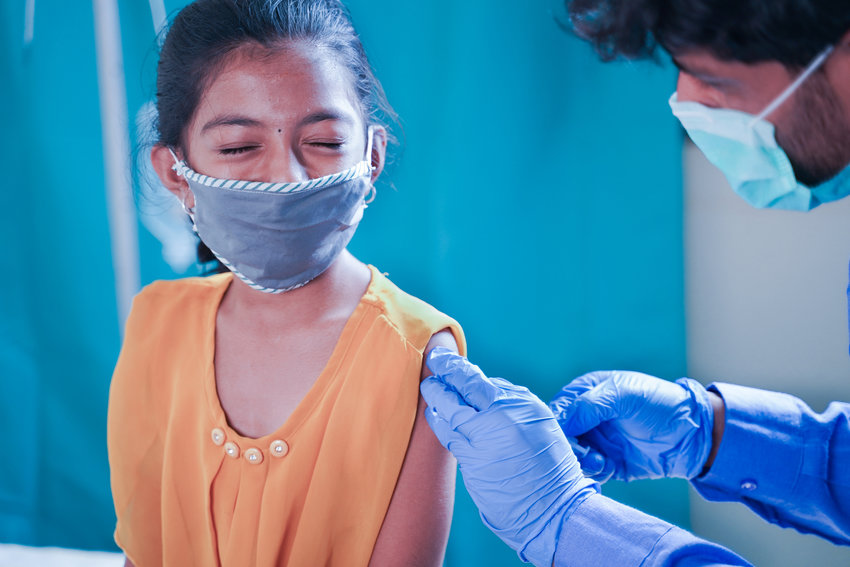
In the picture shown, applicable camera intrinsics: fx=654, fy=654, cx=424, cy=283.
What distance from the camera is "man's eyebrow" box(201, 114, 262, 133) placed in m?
1.05

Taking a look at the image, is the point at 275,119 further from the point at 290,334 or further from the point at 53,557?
the point at 53,557

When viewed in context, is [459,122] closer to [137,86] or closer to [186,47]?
[186,47]

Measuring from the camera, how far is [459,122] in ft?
4.67

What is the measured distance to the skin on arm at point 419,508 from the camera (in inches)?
42.6

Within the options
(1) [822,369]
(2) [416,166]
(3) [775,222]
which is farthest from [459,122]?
(1) [822,369]

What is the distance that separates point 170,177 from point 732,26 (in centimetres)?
93

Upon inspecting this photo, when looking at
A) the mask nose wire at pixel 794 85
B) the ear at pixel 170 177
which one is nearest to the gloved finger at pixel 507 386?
the mask nose wire at pixel 794 85

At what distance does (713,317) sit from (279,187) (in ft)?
3.35

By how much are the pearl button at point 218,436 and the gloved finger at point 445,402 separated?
36 cm

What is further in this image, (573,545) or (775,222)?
(775,222)

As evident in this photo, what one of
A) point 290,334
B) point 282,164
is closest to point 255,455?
point 290,334

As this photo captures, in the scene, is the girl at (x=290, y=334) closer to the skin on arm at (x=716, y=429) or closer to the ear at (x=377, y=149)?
the ear at (x=377, y=149)

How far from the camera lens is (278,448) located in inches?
43.5

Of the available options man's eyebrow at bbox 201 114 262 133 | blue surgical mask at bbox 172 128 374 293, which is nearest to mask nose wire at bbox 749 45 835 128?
blue surgical mask at bbox 172 128 374 293
